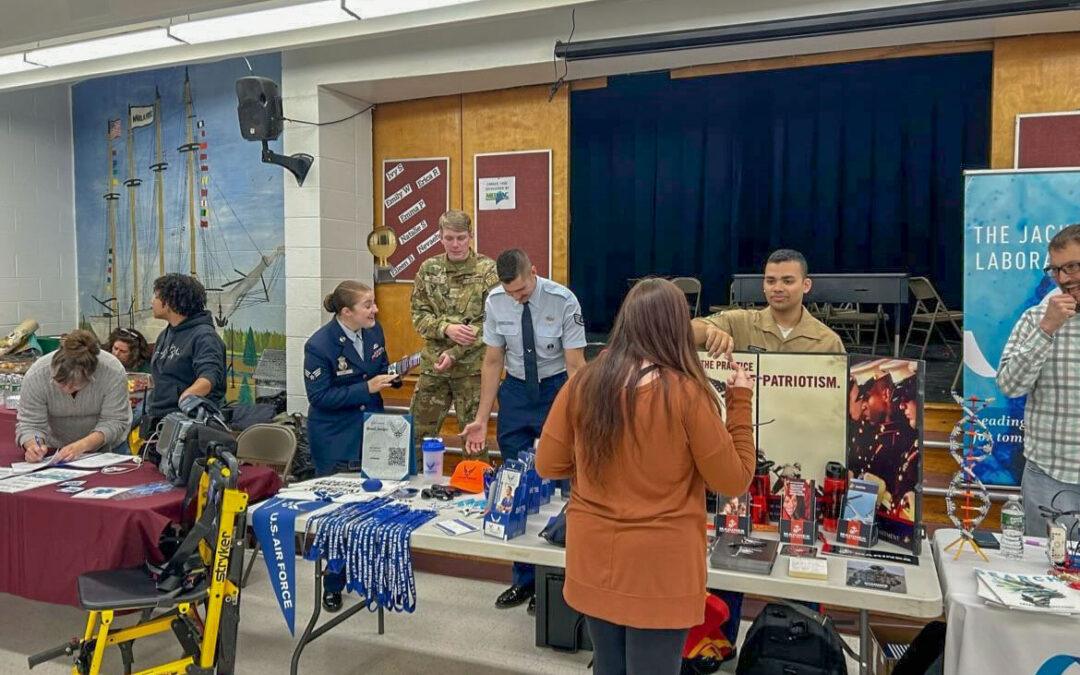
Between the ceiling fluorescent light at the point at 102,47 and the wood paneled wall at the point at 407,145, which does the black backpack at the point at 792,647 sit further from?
the ceiling fluorescent light at the point at 102,47

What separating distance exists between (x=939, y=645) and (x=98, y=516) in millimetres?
2600

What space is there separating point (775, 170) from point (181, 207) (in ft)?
17.8

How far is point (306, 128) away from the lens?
565cm

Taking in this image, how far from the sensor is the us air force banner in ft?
8.07

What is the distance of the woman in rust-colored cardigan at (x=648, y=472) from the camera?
166 centimetres

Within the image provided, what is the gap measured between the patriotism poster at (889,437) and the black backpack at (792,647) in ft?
1.13

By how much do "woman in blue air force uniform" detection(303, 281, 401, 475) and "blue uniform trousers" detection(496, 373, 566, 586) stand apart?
51 centimetres

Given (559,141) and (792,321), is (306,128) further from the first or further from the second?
(792,321)

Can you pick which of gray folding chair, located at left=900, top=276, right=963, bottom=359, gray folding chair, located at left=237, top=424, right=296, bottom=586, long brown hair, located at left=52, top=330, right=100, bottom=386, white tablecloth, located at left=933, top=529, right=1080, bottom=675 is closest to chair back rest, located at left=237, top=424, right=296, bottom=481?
gray folding chair, located at left=237, top=424, right=296, bottom=586

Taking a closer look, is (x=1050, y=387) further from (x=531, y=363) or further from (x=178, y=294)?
(x=178, y=294)

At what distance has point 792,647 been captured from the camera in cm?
211

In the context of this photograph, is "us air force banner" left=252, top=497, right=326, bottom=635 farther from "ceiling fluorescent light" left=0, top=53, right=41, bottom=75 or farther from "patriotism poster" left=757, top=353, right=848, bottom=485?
"ceiling fluorescent light" left=0, top=53, right=41, bottom=75

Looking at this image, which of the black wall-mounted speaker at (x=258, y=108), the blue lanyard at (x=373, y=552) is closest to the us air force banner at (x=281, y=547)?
the blue lanyard at (x=373, y=552)

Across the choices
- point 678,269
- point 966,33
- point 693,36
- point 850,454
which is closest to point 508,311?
point 850,454
